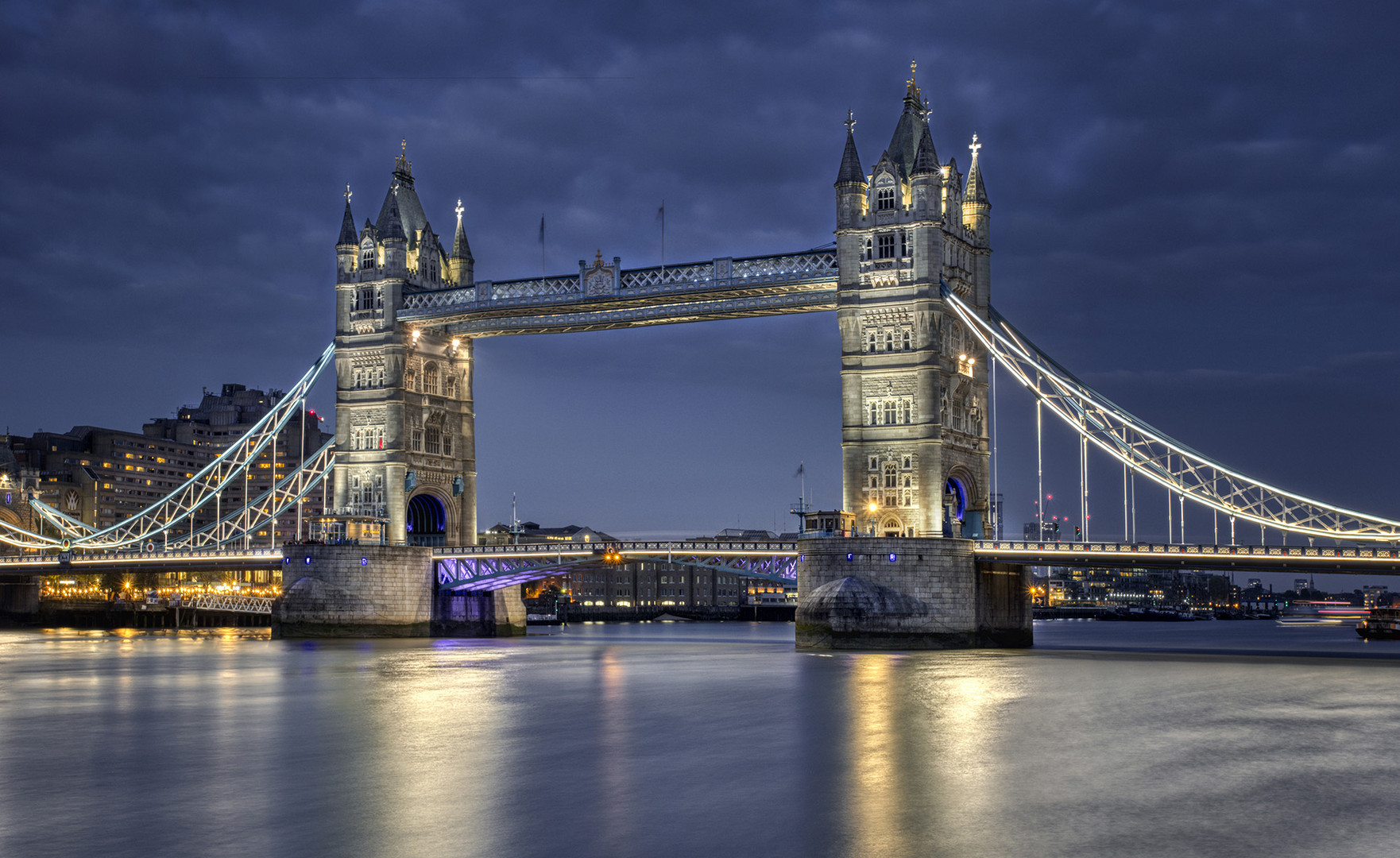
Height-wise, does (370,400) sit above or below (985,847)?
above

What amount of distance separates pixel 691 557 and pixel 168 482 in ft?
458

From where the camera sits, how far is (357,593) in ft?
243

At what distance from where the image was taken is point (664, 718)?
114 ft

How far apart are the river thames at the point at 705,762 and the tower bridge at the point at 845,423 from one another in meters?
8.21

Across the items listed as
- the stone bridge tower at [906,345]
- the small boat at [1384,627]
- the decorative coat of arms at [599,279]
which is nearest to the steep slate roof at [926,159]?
the stone bridge tower at [906,345]

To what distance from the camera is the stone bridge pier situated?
74062 millimetres

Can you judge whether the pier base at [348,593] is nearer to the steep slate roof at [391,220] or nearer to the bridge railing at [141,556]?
the bridge railing at [141,556]

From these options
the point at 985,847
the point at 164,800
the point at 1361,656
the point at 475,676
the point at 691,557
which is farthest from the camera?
the point at 691,557

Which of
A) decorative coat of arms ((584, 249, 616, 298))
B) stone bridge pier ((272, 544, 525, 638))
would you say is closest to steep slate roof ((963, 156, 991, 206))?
decorative coat of arms ((584, 249, 616, 298))

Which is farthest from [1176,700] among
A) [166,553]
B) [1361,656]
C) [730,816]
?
[166,553]

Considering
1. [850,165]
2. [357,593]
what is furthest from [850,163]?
[357,593]

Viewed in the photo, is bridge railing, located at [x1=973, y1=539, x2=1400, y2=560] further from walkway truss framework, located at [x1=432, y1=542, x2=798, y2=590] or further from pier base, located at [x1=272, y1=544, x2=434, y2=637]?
pier base, located at [x1=272, y1=544, x2=434, y2=637]

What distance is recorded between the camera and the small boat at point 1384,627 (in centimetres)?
10500

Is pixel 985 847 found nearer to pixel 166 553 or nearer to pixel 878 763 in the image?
pixel 878 763
